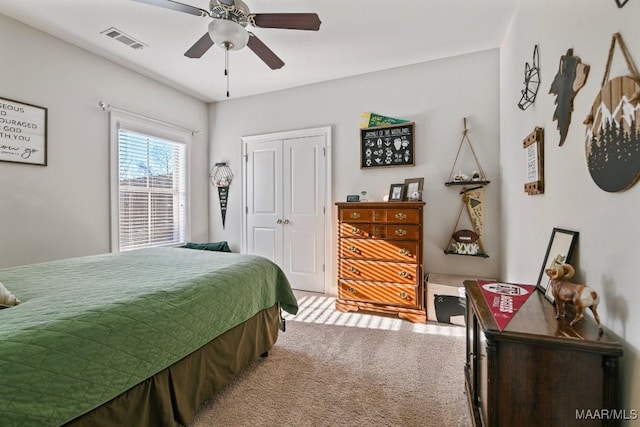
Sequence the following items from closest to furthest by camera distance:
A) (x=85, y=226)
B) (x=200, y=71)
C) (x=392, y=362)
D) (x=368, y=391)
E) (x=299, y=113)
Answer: (x=368, y=391) → (x=392, y=362) → (x=85, y=226) → (x=200, y=71) → (x=299, y=113)

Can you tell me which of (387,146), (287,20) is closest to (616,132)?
(287,20)

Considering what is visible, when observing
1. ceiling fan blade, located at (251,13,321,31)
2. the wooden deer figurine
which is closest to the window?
ceiling fan blade, located at (251,13,321,31)

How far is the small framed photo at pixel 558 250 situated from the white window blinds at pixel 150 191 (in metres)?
3.89

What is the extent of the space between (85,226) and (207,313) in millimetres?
2279

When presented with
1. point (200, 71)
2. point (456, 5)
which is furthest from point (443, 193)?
point (200, 71)

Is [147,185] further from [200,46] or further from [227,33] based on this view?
[227,33]

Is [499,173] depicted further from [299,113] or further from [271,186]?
[271,186]

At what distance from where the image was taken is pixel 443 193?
3160 mm

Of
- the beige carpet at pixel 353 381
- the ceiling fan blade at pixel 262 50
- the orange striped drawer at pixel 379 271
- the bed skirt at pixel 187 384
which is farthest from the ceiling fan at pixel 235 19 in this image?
the beige carpet at pixel 353 381

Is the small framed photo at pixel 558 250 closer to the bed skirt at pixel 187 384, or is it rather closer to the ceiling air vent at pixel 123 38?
the bed skirt at pixel 187 384

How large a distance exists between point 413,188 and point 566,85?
184cm

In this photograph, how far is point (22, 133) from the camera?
247 centimetres

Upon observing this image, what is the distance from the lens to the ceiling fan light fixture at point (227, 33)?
74.4 inches

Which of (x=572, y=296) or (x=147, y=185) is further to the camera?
(x=147, y=185)
